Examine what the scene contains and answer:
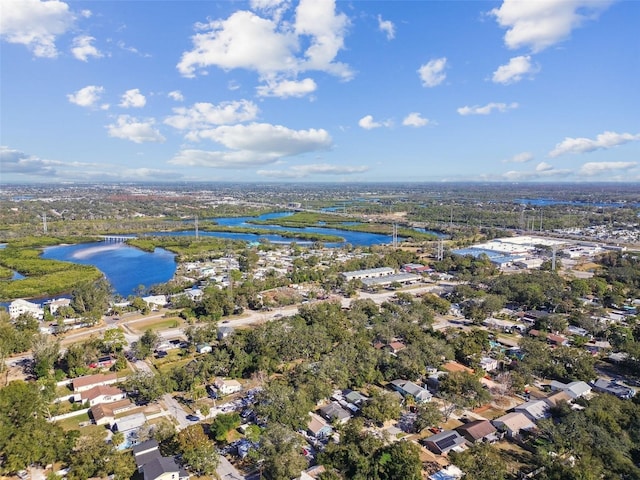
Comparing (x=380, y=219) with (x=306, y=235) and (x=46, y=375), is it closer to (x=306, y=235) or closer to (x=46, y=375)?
(x=306, y=235)

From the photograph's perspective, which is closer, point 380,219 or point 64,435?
point 64,435

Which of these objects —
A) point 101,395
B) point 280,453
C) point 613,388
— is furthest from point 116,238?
point 613,388

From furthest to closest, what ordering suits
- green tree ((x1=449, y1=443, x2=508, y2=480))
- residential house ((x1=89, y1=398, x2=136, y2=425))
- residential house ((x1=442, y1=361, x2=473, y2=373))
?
residential house ((x1=442, y1=361, x2=473, y2=373))
residential house ((x1=89, y1=398, x2=136, y2=425))
green tree ((x1=449, y1=443, x2=508, y2=480))

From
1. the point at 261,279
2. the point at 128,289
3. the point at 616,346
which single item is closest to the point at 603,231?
the point at 616,346

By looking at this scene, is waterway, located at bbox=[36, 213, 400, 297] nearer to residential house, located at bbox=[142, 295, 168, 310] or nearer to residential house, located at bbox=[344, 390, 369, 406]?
residential house, located at bbox=[142, 295, 168, 310]

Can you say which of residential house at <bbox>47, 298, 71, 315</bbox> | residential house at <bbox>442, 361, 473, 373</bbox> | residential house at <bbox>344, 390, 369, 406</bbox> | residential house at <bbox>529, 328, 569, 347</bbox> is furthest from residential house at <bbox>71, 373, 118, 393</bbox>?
residential house at <bbox>529, 328, 569, 347</bbox>
